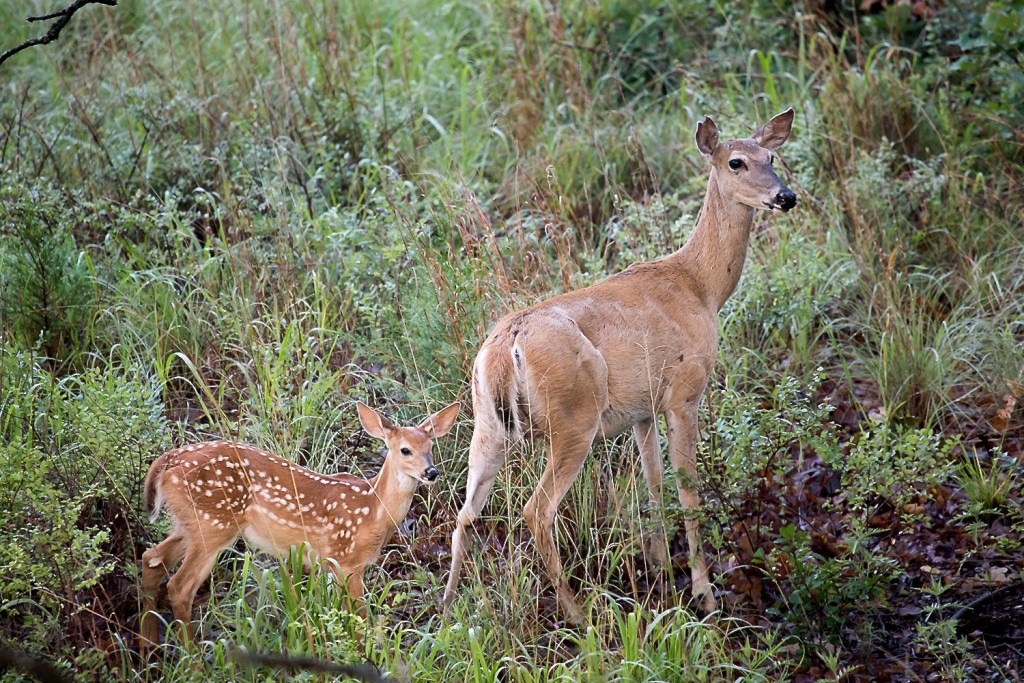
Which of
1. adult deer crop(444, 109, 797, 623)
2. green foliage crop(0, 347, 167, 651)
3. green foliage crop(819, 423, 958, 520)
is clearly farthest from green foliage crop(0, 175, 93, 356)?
green foliage crop(819, 423, 958, 520)

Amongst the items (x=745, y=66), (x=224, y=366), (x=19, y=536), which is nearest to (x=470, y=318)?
(x=224, y=366)

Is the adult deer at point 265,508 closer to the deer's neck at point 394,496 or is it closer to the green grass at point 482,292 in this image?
the deer's neck at point 394,496

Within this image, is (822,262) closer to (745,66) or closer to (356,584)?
(745,66)

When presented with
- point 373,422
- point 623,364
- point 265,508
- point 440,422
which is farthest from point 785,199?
point 265,508

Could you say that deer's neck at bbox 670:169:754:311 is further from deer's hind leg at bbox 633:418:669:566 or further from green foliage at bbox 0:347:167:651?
green foliage at bbox 0:347:167:651

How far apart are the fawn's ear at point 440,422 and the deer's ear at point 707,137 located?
1.86 meters

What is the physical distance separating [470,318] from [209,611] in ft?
6.12

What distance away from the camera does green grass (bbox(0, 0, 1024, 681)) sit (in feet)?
15.5

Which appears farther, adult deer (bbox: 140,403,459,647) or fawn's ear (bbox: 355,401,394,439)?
fawn's ear (bbox: 355,401,394,439)

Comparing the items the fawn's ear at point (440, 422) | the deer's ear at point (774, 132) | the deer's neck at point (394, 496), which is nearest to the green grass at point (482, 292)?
the deer's neck at point (394, 496)

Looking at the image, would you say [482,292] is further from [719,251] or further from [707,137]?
[707,137]

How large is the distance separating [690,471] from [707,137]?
1.64m

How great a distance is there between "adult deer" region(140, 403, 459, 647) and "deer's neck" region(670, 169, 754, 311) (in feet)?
5.30

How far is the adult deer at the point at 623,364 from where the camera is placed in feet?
16.2
